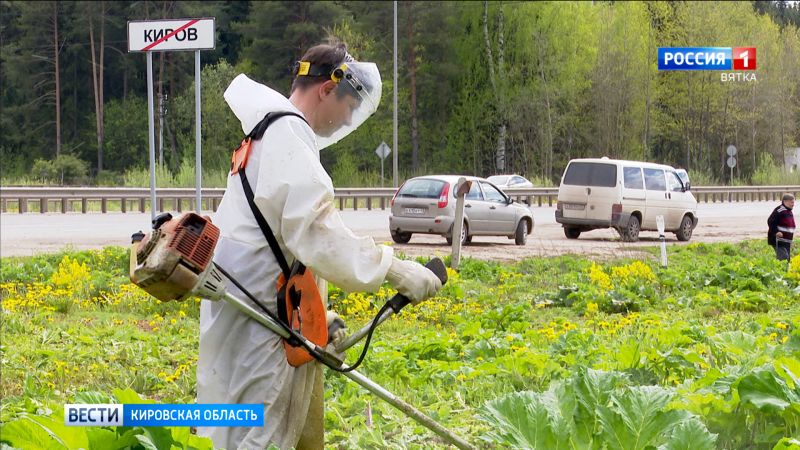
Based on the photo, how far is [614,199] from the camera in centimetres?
2306

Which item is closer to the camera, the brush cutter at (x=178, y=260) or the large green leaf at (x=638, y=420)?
the brush cutter at (x=178, y=260)

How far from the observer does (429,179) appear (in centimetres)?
2123

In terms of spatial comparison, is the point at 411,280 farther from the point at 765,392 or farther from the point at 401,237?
the point at 401,237

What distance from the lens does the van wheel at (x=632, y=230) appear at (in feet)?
75.4

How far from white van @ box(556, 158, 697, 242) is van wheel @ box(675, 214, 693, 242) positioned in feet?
0.67

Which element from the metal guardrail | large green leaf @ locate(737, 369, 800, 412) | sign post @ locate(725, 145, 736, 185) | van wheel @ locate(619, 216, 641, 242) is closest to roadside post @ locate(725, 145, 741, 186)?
sign post @ locate(725, 145, 736, 185)

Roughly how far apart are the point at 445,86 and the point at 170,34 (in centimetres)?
4259

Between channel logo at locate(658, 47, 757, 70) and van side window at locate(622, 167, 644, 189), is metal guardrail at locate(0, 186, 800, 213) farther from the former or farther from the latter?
channel logo at locate(658, 47, 757, 70)

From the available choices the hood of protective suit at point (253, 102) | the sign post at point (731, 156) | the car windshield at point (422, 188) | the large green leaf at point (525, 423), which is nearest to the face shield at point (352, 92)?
the hood of protective suit at point (253, 102)

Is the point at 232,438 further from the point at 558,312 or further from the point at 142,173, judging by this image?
the point at 142,173

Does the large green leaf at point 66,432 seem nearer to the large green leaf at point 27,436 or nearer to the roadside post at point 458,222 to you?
the large green leaf at point 27,436

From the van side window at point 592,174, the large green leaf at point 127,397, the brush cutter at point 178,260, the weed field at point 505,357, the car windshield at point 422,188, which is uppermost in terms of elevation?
the van side window at point 592,174

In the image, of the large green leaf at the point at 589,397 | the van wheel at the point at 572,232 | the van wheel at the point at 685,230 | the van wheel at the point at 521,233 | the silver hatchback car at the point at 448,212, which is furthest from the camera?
the van wheel at the point at 685,230

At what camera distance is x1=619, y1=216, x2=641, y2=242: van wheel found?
23.0 metres
